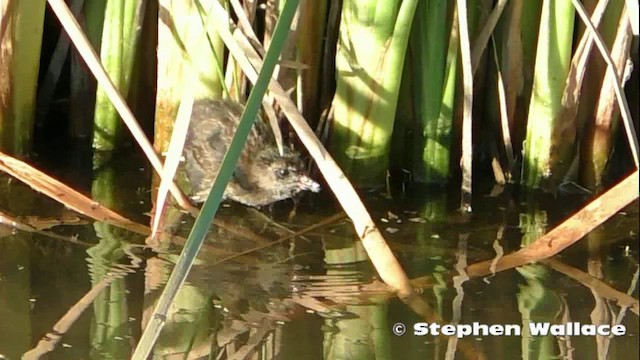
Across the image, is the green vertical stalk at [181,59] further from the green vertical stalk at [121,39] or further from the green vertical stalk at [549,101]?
the green vertical stalk at [549,101]

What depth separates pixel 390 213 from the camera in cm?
290

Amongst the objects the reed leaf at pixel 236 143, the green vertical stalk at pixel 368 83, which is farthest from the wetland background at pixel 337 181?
the reed leaf at pixel 236 143

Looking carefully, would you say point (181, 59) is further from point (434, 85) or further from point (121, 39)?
point (434, 85)

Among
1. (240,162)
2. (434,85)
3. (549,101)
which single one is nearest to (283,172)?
(240,162)

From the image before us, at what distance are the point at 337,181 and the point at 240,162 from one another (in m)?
0.80

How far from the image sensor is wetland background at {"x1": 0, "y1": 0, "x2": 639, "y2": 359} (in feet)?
7.46

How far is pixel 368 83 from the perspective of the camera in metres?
2.87

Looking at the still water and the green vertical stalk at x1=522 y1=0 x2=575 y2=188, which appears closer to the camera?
the still water

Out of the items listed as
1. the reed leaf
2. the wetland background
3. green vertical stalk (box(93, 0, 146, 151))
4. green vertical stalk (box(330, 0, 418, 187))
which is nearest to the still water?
the wetland background

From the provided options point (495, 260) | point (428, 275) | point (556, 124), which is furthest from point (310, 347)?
point (556, 124)

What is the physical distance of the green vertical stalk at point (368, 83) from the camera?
2777mm

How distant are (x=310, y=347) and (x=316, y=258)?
48 centimetres

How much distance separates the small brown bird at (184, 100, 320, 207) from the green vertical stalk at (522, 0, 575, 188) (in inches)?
23.3

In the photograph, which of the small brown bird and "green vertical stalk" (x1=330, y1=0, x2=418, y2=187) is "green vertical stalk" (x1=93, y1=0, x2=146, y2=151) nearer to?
the small brown bird
